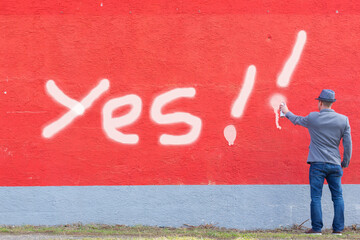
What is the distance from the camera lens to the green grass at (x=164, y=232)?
5367mm

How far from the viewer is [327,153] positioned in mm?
5383

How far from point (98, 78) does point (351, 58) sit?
127 inches

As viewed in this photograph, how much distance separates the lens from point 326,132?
213 inches

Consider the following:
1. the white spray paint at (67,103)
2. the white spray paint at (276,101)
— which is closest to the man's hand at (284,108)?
the white spray paint at (276,101)

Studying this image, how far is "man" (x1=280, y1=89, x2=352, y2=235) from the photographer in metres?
5.40

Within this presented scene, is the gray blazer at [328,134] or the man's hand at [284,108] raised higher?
the man's hand at [284,108]

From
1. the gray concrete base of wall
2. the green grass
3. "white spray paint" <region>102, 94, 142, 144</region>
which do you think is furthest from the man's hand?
"white spray paint" <region>102, 94, 142, 144</region>

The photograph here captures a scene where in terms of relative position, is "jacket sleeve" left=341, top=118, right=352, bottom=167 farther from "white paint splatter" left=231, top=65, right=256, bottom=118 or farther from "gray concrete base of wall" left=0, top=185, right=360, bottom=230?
"white paint splatter" left=231, top=65, right=256, bottom=118

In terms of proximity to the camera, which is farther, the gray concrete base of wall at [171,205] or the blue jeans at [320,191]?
the gray concrete base of wall at [171,205]

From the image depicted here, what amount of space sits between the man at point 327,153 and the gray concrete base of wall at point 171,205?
1.44ft

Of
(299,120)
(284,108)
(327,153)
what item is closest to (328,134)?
(327,153)

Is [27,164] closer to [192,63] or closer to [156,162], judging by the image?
[156,162]

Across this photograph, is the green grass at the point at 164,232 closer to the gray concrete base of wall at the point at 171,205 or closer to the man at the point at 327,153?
the gray concrete base of wall at the point at 171,205

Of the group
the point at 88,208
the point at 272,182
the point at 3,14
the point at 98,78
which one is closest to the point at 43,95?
the point at 98,78
